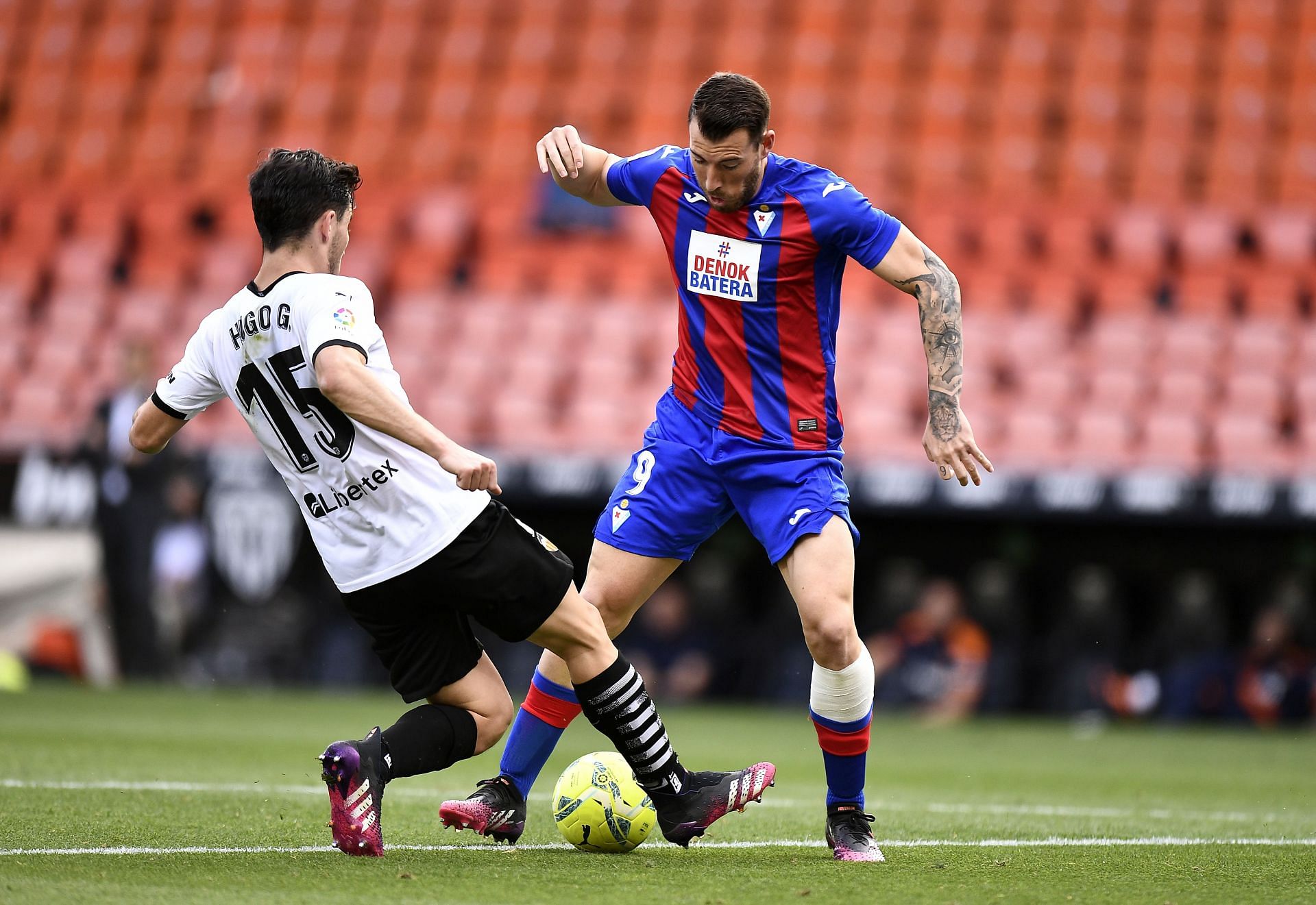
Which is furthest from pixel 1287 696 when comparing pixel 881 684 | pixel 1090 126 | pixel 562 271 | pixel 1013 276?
pixel 562 271

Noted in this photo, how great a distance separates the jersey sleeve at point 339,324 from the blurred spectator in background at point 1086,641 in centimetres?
872

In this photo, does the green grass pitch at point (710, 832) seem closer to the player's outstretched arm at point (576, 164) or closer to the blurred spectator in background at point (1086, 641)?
the blurred spectator in background at point (1086, 641)

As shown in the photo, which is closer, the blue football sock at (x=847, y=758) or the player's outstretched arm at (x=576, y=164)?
the blue football sock at (x=847, y=758)

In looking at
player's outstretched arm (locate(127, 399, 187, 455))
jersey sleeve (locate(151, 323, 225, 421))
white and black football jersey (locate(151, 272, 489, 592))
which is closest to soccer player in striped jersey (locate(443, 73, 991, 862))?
white and black football jersey (locate(151, 272, 489, 592))

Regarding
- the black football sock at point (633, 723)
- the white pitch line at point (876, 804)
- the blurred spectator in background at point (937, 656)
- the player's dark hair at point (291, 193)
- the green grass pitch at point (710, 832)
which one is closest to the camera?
→ the green grass pitch at point (710, 832)

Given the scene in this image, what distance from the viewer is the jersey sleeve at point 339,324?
4203 mm

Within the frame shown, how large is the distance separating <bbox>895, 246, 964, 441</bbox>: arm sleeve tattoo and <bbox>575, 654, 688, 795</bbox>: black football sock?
1.15 metres

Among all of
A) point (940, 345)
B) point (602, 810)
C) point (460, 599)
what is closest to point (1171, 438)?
point (940, 345)

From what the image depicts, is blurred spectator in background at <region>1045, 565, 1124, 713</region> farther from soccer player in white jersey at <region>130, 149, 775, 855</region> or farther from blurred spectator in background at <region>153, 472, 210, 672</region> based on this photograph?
soccer player in white jersey at <region>130, 149, 775, 855</region>

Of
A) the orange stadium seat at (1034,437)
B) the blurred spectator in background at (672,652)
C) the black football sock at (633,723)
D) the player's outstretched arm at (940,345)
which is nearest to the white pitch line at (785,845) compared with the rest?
the black football sock at (633,723)

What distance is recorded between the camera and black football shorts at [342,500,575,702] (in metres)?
4.39

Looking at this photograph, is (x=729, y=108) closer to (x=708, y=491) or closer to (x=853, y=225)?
(x=853, y=225)

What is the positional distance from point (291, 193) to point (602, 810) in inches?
77.0

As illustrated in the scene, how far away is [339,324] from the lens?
13.9 ft
